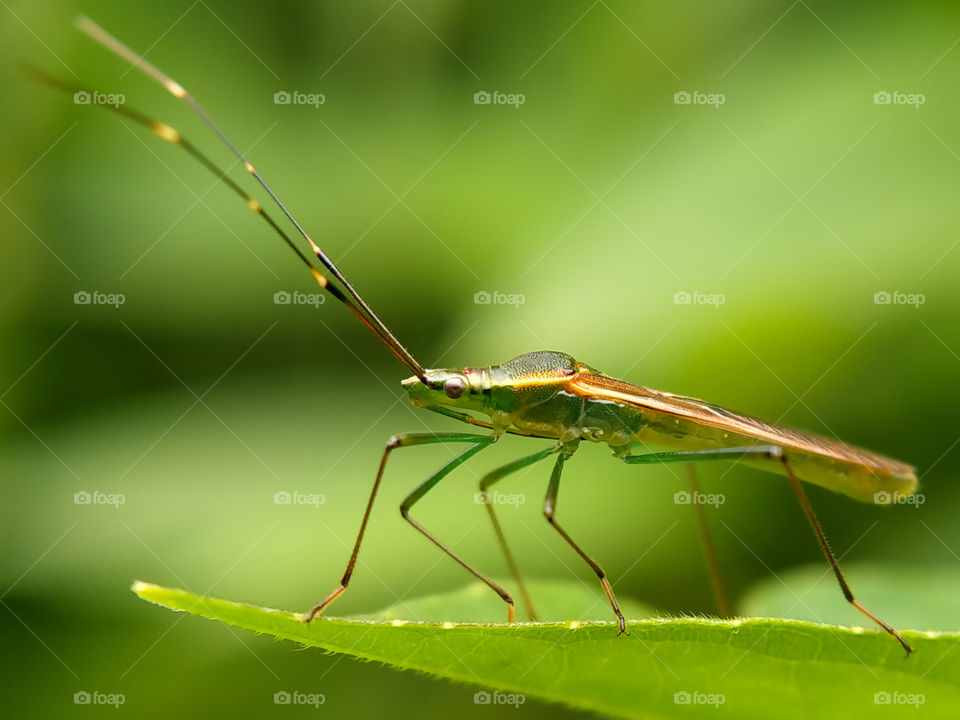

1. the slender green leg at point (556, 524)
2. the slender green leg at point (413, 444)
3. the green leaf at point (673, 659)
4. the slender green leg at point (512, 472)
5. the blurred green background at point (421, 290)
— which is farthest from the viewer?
the blurred green background at point (421, 290)

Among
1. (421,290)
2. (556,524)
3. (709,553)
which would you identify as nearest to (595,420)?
(556,524)

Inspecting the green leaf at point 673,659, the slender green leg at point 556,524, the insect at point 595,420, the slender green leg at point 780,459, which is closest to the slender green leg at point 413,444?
the insect at point 595,420

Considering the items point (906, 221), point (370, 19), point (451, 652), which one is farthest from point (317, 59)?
point (451, 652)

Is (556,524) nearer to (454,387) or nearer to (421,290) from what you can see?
(454,387)

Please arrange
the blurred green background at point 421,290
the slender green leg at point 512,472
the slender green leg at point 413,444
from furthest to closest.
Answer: the blurred green background at point 421,290
the slender green leg at point 512,472
the slender green leg at point 413,444

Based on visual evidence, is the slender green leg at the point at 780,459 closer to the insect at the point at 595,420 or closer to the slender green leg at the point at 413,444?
the insect at the point at 595,420
